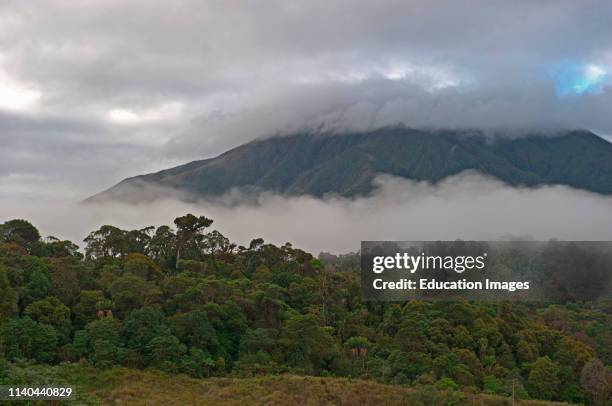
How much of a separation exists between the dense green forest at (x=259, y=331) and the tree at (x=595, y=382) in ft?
0.19

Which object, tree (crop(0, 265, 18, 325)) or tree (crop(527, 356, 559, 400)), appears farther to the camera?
tree (crop(527, 356, 559, 400))

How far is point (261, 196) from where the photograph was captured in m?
151

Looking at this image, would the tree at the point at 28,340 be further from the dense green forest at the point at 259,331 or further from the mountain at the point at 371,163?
the mountain at the point at 371,163

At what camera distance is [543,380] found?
33844 millimetres

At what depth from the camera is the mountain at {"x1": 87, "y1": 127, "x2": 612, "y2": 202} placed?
6245 inches

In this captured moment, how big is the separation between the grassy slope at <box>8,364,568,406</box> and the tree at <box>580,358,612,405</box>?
6.66m

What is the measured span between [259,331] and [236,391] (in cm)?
562

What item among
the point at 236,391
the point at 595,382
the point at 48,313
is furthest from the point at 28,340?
the point at 595,382

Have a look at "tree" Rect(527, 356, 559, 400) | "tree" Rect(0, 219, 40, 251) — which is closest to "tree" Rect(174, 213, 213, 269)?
"tree" Rect(0, 219, 40, 251)

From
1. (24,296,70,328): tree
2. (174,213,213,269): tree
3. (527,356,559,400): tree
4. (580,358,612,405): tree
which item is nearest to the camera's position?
(24,296,70,328): tree

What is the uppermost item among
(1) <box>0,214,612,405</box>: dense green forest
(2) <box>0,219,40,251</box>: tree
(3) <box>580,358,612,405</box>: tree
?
(2) <box>0,219,40,251</box>: tree

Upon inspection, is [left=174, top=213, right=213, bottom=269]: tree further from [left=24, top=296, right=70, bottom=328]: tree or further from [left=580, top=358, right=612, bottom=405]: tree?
[left=580, top=358, right=612, bottom=405]: tree

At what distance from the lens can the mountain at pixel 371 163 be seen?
520ft

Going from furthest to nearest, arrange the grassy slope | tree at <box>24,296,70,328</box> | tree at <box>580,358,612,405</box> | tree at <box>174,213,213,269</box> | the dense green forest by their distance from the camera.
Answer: tree at <box>174,213,213,269</box> < tree at <box>580,358,612,405</box> < tree at <box>24,296,70,328</box> < the dense green forest < the grassy slope
